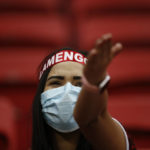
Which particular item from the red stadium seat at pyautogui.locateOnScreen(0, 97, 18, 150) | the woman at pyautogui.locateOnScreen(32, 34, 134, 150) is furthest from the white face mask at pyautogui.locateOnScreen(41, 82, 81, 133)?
the red stadium seat at pyautogui.locateOnScreen(0, 97, 18, 150)

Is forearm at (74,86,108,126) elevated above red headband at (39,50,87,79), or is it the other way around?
red headband at (39,50,87,79)

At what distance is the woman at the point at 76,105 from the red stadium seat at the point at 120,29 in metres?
0.56

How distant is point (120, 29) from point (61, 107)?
73 centimetres

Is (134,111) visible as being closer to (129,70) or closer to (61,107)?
(129,70)

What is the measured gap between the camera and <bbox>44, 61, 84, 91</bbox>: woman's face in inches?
25.0

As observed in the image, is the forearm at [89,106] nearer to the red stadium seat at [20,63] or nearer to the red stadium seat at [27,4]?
the red stadium seat at [20,63]

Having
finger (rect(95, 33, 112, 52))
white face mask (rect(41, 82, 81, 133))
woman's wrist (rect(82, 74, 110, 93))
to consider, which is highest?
finger (rect(95, 33, 112, 52))

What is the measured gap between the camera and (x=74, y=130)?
2.00 feet

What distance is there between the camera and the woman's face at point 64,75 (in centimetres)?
64

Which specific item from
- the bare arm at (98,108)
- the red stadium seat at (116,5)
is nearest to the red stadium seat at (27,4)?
the red stadium seat at (116,5)

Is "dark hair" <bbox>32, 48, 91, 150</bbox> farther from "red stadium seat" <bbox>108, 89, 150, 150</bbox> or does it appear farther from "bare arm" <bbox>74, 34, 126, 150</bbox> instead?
"red stadium seat" <bbox>108, 89, 150, 150</bbox>

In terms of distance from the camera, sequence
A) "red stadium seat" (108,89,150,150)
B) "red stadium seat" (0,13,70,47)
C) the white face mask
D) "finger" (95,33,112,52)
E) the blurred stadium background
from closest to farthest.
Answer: "finger" (95,33,112,52)
the white face mask
"red stadium seat" (108,89,150,150)
the blurred stadium background
"red stadium seat" (0,13,70,47)

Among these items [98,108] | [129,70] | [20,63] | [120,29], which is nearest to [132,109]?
[129,70]

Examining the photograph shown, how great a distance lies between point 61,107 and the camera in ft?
1.97
